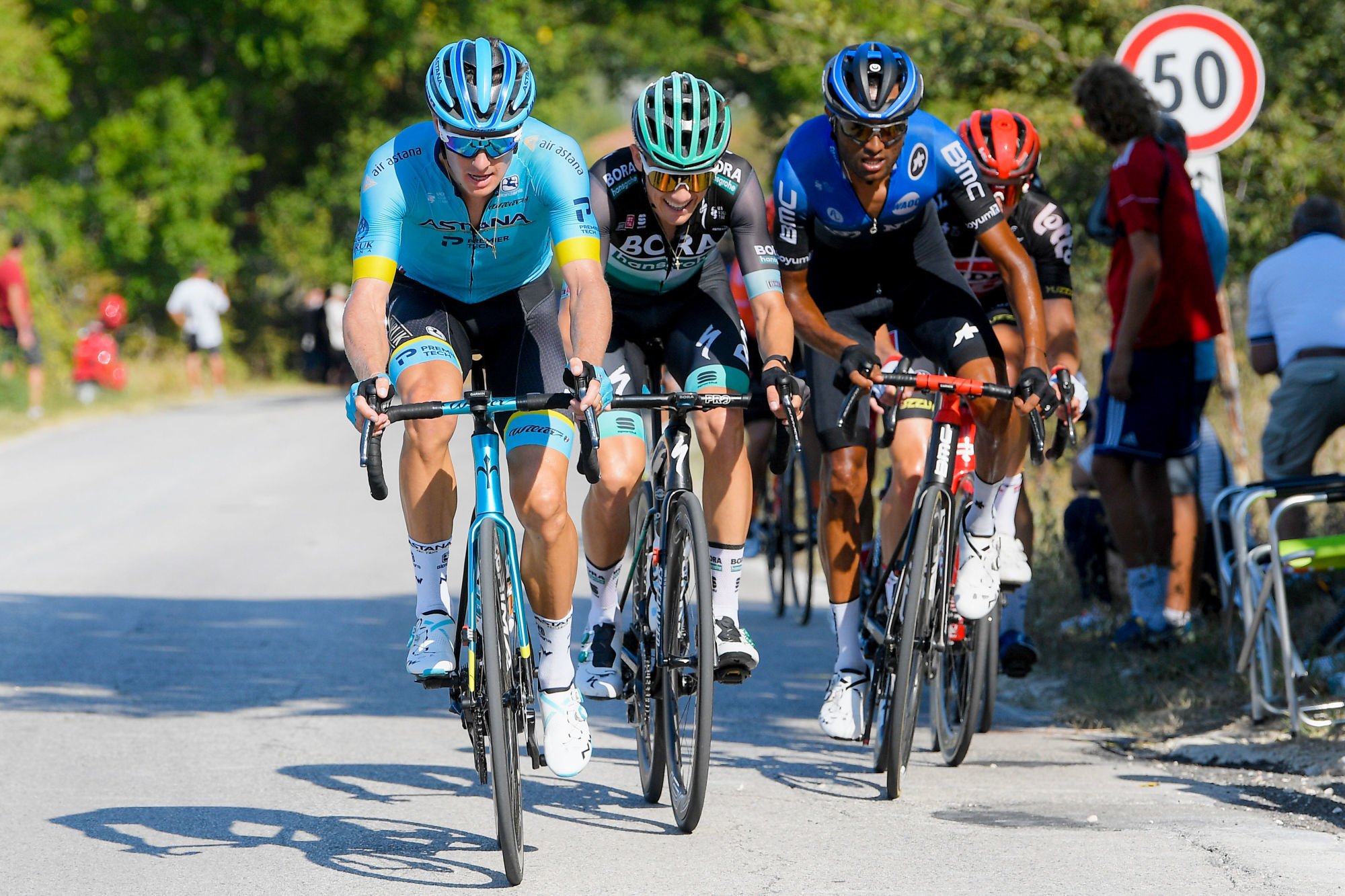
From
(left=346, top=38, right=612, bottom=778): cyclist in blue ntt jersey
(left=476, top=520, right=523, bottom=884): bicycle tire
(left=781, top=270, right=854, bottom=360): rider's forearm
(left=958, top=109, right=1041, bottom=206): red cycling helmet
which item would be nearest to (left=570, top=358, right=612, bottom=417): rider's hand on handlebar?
(left=346, top=38, right=612, bottom=778): cyclist in blue ntt jersey

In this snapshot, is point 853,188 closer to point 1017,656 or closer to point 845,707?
point 845,707

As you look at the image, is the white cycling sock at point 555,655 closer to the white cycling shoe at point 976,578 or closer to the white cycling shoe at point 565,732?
the white cycling shoe at point 565,732

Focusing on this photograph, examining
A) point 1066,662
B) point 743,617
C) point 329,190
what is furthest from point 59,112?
point 1066,662

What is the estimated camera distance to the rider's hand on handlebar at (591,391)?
4902mm

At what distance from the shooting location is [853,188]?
6.36 metres

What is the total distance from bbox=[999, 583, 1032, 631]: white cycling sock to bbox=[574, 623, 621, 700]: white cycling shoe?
1.93 metres

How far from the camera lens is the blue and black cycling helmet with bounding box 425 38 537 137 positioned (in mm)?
5121

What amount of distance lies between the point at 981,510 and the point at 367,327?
2446 millimetres

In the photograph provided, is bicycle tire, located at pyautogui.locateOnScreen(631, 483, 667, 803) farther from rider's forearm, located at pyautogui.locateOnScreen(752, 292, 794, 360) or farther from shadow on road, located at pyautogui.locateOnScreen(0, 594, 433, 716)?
shadow on road, located at pyautogui.locateOnScreen(0, 594, 433, 716)

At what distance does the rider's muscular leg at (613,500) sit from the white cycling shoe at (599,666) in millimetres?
250

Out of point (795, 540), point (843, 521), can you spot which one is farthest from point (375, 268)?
point (795, 540)

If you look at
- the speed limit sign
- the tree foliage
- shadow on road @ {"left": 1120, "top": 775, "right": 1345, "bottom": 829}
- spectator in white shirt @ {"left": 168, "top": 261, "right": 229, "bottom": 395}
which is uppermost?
the tree foliage

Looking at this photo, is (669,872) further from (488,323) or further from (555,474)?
(488,323)

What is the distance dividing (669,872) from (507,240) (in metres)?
1.96
